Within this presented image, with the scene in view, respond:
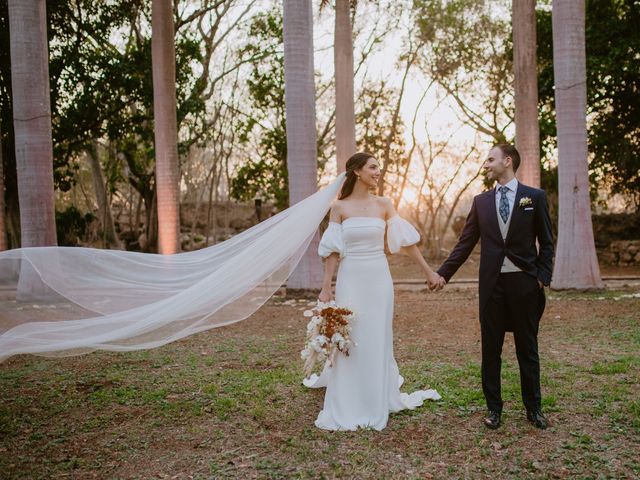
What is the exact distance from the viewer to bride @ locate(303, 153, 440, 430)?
5039 mm

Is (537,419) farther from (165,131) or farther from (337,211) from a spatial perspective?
(165,131)

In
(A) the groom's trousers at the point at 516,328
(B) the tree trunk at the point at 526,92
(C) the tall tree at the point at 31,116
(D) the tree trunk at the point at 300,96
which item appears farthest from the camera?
(B) the tree trunk at the point at 526,92

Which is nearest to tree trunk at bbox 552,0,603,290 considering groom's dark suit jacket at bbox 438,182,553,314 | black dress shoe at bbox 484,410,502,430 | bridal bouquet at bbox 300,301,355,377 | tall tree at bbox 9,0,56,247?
groom's dark suit jacket at bbox 438,182,553,314

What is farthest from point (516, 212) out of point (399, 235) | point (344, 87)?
point (344, 87)

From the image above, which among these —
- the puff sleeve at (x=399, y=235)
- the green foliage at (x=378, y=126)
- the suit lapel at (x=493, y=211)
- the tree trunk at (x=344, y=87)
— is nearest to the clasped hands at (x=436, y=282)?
the puff sleeve at (x=399, y=235)

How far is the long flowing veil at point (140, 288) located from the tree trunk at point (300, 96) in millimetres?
5594

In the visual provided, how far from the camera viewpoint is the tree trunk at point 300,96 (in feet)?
36.4

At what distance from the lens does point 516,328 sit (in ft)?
15.3

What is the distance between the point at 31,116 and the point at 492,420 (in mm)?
10632

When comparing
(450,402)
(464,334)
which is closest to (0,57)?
(464,334)

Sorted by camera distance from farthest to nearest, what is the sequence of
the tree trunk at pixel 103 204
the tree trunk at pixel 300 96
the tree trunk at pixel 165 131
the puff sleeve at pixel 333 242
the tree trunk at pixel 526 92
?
the tree trunk at pixel 103 204 → the tree trunk at pixel 165 131 → the tree trunk at pixel 526 92 → the tree trunk at pixel 300 96 → the puff sleeve at pixel 333 242

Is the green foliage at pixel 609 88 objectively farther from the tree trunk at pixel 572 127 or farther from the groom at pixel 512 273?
the groom at pixel 512 273

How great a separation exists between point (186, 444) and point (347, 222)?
91.4 inches

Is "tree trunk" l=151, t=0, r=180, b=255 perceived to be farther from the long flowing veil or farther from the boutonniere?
the boutonniere
